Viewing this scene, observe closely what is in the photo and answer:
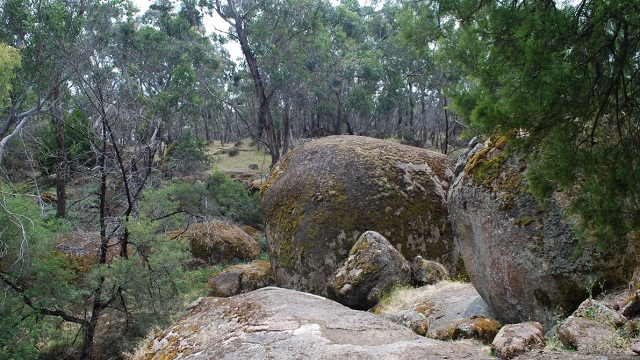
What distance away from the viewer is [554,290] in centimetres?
588

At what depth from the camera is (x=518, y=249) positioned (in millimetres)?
6211

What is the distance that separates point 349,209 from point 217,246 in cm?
784

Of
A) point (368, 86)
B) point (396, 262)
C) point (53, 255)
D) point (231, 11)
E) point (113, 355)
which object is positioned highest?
point (231, 11)

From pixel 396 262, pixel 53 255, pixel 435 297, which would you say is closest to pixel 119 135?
pixel 53 255

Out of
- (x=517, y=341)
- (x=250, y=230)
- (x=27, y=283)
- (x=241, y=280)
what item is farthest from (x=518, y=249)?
(x=250, y=230)

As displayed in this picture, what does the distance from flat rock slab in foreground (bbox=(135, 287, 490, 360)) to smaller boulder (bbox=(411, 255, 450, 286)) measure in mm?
3498

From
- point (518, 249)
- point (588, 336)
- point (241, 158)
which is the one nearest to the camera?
point (588, 336)

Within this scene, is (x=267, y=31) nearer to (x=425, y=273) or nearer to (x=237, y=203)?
(x=237, y=203)

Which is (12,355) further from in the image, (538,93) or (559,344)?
(538,93)

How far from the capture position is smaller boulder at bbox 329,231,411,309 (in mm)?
8797

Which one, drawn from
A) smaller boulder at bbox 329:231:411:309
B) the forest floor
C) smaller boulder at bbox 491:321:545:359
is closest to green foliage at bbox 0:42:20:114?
smaller boulder at bbox 329:231:411:309

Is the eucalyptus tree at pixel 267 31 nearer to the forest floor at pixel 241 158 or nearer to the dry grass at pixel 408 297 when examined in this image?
the forest floor at pixel 241 158

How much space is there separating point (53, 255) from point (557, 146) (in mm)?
11933

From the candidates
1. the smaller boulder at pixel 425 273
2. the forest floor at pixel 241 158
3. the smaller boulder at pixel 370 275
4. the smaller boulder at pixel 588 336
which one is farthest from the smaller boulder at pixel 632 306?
the forest floor at pixel 241 158
